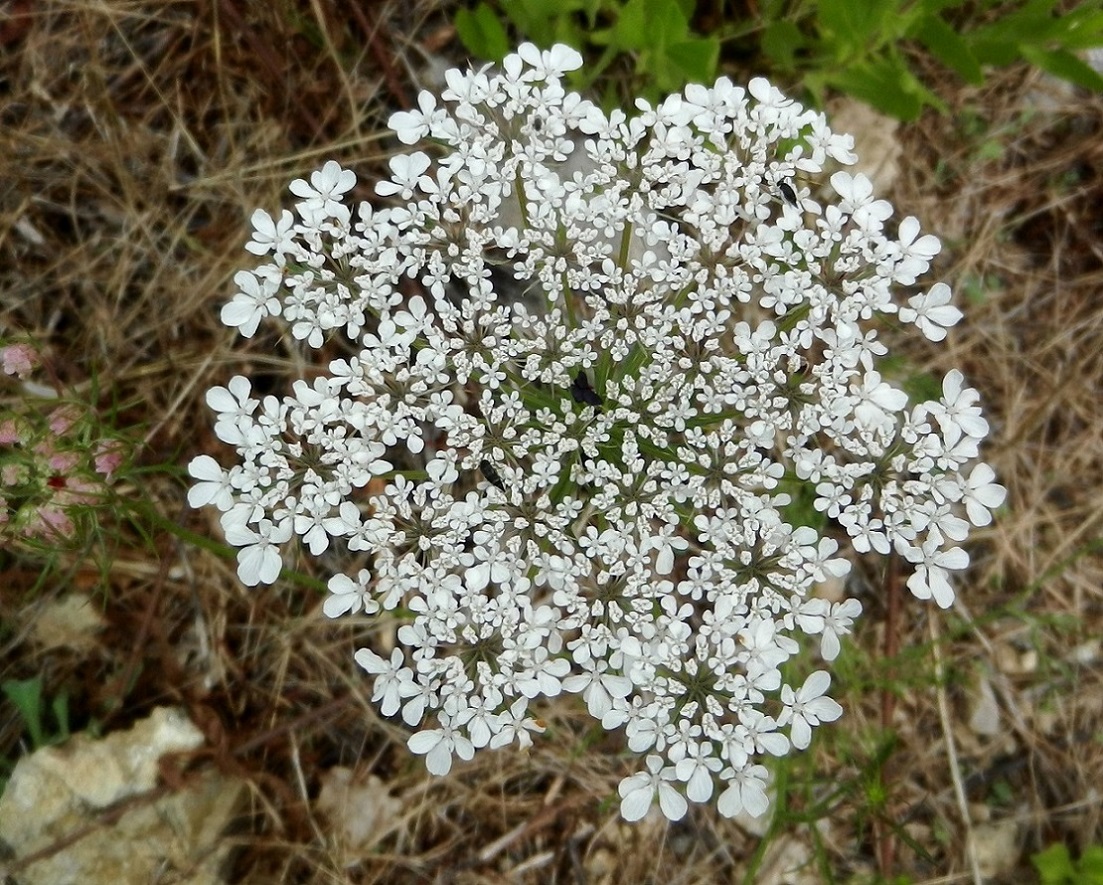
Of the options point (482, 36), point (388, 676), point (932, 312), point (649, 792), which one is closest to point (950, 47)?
point (932, 312)

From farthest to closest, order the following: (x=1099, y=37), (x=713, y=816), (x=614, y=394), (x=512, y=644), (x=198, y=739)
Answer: (x=713, y=816) → (x=198, y=739) → (x=1099, y=37) → (x=614, y=394) → (x=512, y=644)

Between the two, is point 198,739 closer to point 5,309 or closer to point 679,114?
point 5,309

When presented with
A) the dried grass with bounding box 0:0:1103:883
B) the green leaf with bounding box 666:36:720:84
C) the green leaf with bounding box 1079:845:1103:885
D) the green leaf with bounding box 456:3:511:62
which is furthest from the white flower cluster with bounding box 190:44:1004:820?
the green leaf with bounding box 1079:845:1103:885

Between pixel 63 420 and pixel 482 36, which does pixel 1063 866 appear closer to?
pixel 482 36

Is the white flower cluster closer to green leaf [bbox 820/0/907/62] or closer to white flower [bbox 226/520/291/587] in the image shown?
white flower [bbox 226/520/291/587]

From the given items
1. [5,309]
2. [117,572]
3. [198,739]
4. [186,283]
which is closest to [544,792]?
Result: [198,739]

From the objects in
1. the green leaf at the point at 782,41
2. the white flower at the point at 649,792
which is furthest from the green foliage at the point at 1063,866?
the green leaf at the point at 782,41
